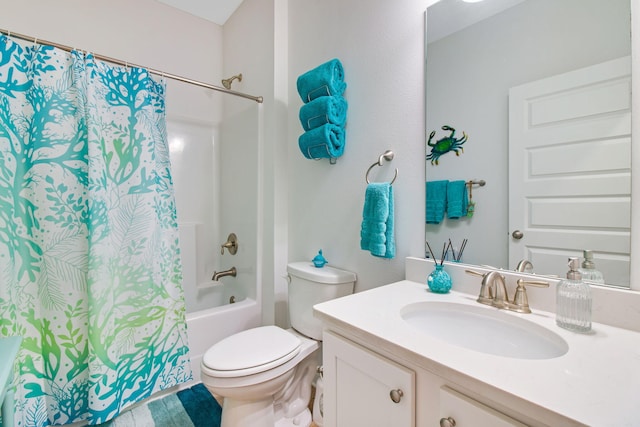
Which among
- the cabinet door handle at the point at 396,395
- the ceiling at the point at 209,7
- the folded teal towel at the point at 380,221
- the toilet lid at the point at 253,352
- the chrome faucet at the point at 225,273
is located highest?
the ceiling at the point at 209,7

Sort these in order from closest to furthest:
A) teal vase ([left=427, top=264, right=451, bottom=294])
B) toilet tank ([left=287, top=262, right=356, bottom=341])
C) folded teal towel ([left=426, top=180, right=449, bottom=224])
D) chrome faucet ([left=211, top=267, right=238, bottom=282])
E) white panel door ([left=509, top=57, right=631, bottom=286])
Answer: white panel door ([left=509, top=57, right=631, bottom=286]) < teal vase ([left=427, top=264, right=451, bottom=294]) < folded teal towel ([left=426, top=180, right=449, bottom=224]) < toilet tank ([left=287, top=262, right=356, bottom=341]) < chrome faucet ([left=211, top=267, right=238, bottom=282])

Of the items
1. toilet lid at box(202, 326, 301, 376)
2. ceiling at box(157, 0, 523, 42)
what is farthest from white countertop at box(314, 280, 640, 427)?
ceiling at box(157, 0, 523, 42)

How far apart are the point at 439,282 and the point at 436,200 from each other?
33cm

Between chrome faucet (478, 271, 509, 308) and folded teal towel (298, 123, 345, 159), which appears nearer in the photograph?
chrome faucet (478, 271, 509, 308)

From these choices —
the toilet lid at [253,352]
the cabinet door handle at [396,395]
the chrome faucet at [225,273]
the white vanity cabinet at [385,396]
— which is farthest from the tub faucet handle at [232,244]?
the cabinet door handle at [396,395]

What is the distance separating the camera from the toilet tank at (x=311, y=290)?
1364 millimetres

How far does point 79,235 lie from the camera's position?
1.27 m

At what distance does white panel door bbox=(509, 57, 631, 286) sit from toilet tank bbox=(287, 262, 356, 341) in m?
0.72

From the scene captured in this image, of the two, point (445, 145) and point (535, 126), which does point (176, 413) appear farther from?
point (535, 126)

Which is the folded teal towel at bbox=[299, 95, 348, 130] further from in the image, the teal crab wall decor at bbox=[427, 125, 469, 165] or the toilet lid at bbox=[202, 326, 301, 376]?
the toilet lid at bbox=[202, 326, 301, 376]

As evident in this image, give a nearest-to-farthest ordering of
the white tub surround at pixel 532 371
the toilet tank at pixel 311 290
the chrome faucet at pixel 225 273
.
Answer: the white tub surround at pixel 532 371 < the toilet tank at pixel 311 290 < the chrome faucet at pixel 225 273

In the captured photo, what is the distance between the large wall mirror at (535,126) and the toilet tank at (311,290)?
0.48 m

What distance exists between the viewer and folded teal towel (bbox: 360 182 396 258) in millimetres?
1151

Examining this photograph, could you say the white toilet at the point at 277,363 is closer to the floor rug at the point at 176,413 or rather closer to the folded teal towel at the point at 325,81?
the floor rug at the point at 176,413
